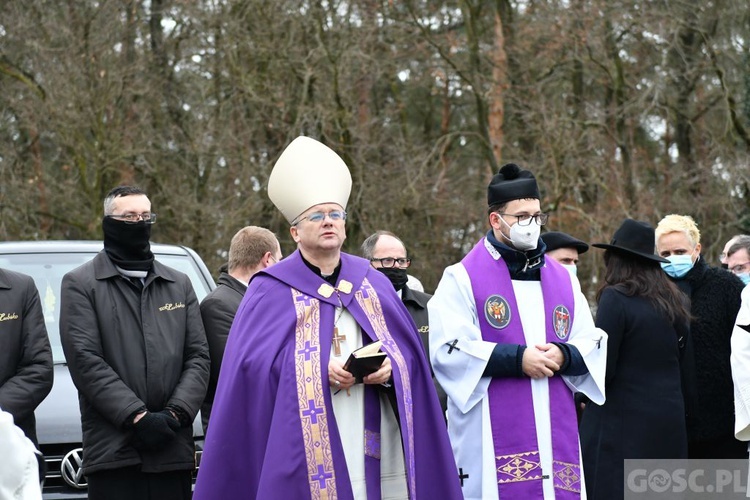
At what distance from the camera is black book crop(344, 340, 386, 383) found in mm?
4930

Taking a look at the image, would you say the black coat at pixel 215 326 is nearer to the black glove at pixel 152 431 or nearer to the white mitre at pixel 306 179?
the black glove at pixel 152 431

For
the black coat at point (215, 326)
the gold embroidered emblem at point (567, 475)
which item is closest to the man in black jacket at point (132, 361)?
the black coat at point (215, 326)

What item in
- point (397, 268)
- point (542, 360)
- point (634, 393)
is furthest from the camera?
point (397, 268)

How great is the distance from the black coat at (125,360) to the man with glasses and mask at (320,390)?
95 centimetres

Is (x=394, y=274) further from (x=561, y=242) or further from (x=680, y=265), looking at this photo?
(x=680, y=265)

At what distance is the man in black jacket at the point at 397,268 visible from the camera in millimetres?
7477

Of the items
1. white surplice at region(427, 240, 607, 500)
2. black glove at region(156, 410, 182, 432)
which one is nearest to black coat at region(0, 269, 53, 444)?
black glove at region(156, 410, 182, 432)

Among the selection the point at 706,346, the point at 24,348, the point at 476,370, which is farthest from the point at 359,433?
the point at 706,346

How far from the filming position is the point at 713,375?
6.88 m

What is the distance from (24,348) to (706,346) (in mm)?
3862

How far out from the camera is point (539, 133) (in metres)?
18.2

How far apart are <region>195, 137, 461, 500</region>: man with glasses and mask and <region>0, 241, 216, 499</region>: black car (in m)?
1.81

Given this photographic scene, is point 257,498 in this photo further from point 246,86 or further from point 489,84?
point 489,84

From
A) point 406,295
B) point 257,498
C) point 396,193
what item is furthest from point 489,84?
point 257,498
